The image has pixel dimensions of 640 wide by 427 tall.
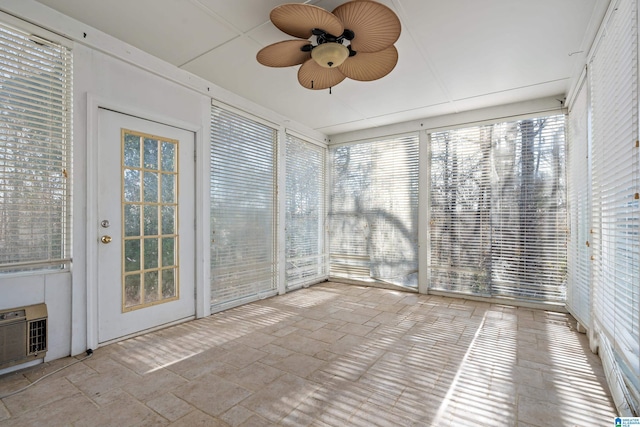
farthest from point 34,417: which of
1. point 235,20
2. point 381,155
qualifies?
point 381,155

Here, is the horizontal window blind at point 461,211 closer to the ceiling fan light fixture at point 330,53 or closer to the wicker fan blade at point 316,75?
the wicker fan blade at point 316,75

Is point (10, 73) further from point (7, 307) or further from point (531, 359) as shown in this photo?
point (531, 359)

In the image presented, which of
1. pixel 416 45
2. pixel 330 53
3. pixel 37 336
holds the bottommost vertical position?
pixel 37 336

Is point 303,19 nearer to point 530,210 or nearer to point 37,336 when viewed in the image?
point 37,336

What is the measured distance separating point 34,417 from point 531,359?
3319 mm

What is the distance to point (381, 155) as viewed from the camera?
5039mm

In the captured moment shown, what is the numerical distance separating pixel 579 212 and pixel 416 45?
237 cm

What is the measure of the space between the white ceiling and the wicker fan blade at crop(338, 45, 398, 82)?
0.28 m

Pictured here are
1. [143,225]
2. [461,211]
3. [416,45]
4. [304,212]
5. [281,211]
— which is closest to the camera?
[416,45]

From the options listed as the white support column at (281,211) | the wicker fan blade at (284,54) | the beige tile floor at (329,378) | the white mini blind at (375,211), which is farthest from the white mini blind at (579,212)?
the white support column at (281,211)

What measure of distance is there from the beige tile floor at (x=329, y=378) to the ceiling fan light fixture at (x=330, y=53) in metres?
2.23

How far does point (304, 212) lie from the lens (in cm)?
504

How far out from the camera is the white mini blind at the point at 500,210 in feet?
12.3

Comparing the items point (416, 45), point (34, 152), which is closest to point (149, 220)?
point (34, 152)
